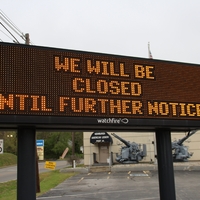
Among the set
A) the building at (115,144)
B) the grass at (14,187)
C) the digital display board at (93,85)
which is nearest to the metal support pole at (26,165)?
the digital display board at (93,85)

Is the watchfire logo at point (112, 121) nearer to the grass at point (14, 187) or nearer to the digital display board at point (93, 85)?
the digital display board at point (93, 85)

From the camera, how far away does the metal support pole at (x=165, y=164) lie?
9.09 m

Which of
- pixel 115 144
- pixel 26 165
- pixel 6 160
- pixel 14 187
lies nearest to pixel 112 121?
pixel 26 165

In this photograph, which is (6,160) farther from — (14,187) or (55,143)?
(14,187)

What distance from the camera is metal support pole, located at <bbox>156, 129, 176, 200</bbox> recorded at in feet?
29.8

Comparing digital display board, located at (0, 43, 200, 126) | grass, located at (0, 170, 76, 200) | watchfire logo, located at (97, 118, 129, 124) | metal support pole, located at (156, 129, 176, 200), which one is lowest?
grass, located at (0, 170, 76, 200)

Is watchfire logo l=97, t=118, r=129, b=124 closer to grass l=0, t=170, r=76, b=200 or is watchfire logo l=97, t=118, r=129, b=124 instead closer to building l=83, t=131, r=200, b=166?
grass l=0, t=170, r=76, b=200

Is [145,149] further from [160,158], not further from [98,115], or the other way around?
[98,115]

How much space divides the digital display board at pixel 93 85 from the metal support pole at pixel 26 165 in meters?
0.79

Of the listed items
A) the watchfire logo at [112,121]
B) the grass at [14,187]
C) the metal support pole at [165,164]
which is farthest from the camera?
the grass at [14,187]

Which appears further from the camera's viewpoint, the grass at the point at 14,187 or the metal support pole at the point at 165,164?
the grass at the point at 14,187

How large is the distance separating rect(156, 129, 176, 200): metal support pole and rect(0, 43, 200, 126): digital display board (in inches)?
34.5

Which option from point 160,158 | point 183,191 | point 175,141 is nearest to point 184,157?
point 175,141

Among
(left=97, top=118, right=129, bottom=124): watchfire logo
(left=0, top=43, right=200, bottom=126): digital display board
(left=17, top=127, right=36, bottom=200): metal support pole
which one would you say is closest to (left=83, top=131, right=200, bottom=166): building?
(left=0, top=43, right=200, bottom=126): digital display board
